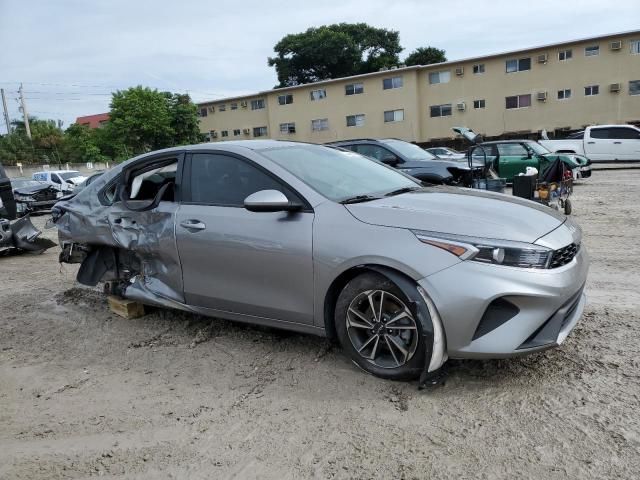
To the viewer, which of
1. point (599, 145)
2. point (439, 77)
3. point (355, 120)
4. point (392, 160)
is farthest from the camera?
point (355, 120)

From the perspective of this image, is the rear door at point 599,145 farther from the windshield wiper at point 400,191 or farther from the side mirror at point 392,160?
the windshield wiper at point 400,191

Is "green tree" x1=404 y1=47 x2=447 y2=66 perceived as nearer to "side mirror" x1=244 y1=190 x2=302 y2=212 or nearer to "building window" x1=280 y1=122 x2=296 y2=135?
"building window" x1=280 y1=122 x2=296 y2=135

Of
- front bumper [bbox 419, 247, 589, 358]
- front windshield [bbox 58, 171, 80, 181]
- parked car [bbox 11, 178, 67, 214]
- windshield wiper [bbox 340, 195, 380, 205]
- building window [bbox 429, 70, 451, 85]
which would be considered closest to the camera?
front bumper [bbox 419, 247, 589, 358]

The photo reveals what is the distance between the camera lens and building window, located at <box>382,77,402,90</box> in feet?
118

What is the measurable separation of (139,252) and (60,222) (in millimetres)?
1304

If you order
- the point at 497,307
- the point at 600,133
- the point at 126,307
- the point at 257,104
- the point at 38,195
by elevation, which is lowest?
the point at 126,307

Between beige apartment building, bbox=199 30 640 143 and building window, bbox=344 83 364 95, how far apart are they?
0.25 feet

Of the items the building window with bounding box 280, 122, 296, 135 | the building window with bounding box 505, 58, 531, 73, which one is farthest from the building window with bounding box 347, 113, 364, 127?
the building window with bounding box 505, 58, 531, 73

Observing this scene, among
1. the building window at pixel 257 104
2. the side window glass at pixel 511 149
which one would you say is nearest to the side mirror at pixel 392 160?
the side window glass at pixel 511 149

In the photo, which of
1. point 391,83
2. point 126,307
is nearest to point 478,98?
point 391,83

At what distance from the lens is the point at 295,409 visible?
2916 mm

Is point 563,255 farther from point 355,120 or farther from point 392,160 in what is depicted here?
point 355,120

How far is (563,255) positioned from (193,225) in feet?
8.46

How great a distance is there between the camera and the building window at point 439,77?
3469 cm
